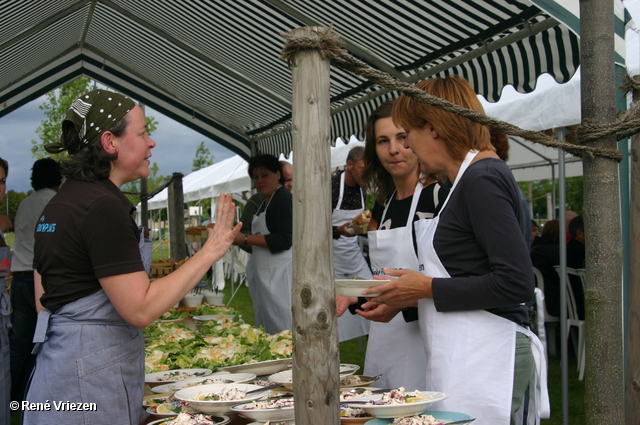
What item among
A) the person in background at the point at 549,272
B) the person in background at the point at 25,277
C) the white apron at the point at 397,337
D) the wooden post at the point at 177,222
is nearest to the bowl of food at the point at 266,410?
the white apron at the point at 397,337

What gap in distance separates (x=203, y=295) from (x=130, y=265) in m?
3.46

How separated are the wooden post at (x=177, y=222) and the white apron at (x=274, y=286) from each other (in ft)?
6.82

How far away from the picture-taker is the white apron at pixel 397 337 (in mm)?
2232

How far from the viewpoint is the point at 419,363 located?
227cm

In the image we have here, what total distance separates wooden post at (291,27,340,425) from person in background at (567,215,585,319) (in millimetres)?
5227

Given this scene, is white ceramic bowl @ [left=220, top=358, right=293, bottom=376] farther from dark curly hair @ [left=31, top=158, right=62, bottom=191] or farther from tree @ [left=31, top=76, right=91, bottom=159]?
tree @ [left=31, top=76, right=91, bottom=159]

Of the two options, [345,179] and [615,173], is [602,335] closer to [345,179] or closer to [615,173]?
[615,173]

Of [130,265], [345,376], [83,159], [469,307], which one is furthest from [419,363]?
[83,159]

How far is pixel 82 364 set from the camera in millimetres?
1716

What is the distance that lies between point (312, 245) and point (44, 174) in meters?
4.31

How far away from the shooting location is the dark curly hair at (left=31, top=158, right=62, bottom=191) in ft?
16.2

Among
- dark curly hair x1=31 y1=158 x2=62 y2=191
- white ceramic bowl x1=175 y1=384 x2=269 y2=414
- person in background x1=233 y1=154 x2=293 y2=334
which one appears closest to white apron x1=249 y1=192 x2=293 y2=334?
person in background x1=233 y1=154 x2=293 y2=334

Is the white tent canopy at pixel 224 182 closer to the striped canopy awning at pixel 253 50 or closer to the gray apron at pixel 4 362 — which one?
the striped canopy awning at pixel 253 50

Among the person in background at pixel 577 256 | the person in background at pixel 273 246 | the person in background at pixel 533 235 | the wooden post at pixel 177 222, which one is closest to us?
the person in background at pixel 273 246
